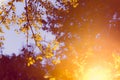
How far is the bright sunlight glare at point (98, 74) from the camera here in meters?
27.8

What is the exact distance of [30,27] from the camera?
11.5m

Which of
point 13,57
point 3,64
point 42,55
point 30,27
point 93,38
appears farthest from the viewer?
point 13,57

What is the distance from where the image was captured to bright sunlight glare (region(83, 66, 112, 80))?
2775cm

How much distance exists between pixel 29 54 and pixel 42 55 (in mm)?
516

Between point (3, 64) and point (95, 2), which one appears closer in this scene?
point (95, 2)

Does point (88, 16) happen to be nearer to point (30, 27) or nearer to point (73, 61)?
point (73, 61)

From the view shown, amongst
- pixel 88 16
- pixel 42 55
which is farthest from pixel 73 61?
pixel 42 55

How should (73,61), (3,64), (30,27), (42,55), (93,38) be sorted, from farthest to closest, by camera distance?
(3,64)
(93,38)
(73,61)
(42,55)
(30,27)

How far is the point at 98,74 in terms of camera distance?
28.9 m

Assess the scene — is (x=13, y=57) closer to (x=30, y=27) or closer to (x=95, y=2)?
(x=95, y=2)

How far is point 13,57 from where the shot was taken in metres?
46.3

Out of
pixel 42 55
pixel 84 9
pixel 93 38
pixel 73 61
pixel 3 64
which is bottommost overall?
pixel 42 55

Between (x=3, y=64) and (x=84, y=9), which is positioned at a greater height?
(x=3, y=64)

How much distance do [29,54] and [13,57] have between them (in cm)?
3402
